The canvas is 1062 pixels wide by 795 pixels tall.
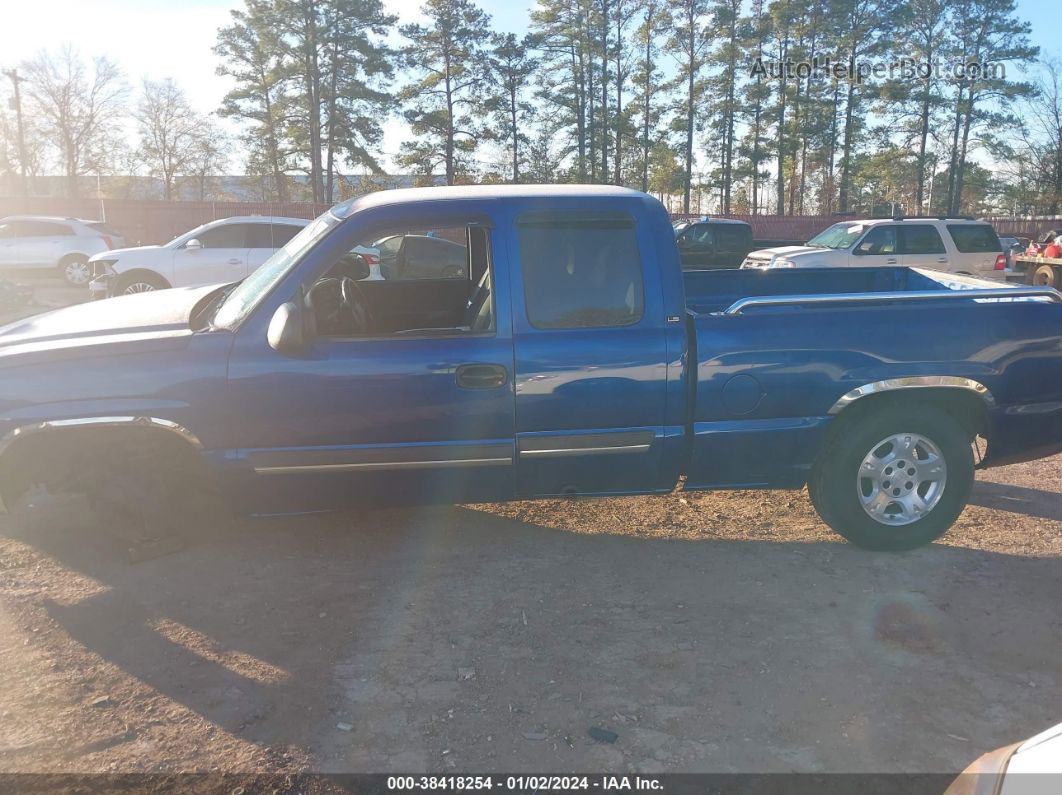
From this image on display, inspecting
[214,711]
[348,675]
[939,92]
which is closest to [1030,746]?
[348,675]

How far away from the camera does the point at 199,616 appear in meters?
4.00

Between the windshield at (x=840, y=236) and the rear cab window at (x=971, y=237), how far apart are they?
1.80 metres

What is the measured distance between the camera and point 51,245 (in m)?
21.2

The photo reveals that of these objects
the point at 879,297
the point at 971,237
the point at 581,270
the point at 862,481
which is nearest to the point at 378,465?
the point at 581,270

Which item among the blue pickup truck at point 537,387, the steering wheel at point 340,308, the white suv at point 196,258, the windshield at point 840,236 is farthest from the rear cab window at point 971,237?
the steering wheel at point 340,308

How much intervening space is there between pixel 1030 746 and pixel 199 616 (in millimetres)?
3444

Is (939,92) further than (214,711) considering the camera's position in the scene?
Yes

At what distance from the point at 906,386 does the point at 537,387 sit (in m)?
2.02

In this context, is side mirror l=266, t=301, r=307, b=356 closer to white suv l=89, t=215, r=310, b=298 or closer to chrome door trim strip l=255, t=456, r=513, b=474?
chrome door trim strip l=255, t=456, r=513, b=474

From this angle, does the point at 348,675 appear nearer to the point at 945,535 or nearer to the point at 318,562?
the point at 318,562

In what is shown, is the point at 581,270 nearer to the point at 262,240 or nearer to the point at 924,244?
the point at 262,240

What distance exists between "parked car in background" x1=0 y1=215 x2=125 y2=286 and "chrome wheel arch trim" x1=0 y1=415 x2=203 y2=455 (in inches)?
759

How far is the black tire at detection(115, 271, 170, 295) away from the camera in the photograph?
13742 mm

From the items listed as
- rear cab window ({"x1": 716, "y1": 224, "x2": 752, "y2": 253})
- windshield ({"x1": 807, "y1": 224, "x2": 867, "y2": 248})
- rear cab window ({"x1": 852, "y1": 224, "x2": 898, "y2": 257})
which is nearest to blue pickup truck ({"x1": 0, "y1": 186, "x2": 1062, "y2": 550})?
rear cab window ({"x1": 852, "y1": 224, "x2": 898, "y2": 257})
